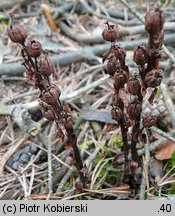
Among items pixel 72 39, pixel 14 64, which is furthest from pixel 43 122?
pixel 72 39

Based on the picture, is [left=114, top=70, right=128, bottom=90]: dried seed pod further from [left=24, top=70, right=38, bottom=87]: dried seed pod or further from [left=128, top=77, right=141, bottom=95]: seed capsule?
[left=24, top=70, right=38, bottom=87]: dried seed pod

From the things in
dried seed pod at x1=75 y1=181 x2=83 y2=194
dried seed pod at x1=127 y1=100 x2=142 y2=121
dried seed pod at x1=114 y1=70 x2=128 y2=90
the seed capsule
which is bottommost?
dried seed pod at x1=75 y1=181 x2=83 y2=194

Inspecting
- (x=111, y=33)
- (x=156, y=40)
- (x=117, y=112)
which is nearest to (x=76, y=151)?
(x=117, y=112)

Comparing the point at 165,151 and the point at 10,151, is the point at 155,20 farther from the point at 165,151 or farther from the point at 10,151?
the point at 10,151

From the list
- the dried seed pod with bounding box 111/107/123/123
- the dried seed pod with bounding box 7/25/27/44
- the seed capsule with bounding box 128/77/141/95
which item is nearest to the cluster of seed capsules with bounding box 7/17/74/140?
the dried seed pod with bounding box 7/25/27/44

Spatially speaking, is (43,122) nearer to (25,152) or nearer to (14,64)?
(25,152)

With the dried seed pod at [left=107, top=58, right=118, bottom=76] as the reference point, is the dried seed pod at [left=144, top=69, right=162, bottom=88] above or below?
below

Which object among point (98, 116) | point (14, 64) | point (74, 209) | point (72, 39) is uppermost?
point (72, 39)
